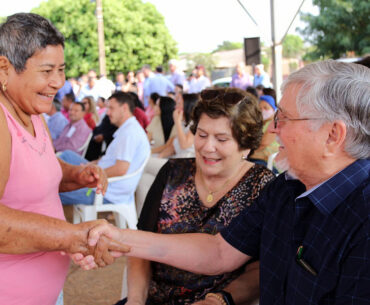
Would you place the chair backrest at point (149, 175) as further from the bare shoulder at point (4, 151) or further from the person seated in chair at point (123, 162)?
the bare shoulder at point (4, 151)

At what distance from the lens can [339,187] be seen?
1405 millimetres

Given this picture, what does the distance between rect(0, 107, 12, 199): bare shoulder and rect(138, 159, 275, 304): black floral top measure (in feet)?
2.47

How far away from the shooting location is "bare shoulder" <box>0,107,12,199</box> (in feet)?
5.32

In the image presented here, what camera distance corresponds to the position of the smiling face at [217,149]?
2.26 m

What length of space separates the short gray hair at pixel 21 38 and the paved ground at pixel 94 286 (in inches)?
97.1

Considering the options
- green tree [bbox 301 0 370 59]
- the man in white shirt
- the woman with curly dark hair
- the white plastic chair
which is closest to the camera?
the woman with curly dark hair

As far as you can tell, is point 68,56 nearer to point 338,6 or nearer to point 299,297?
point 338,6

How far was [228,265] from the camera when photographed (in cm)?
189

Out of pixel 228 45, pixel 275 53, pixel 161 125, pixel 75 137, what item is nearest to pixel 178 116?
pixel 161 125

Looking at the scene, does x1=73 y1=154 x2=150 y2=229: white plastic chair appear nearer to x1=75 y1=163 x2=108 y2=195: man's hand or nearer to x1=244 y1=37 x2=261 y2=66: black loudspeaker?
x1=75 y1=163 x2=108 y2=195: man's hand

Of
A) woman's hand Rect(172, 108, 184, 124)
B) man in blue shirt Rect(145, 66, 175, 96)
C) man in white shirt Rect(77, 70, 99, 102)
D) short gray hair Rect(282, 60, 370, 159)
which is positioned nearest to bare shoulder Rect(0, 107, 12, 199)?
short gray hair Rect(282, 60, 370, 159)

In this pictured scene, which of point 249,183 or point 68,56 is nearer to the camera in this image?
point 249,183

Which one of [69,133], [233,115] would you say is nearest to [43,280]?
[233,115]

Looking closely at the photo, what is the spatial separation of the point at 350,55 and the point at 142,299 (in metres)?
24.9
